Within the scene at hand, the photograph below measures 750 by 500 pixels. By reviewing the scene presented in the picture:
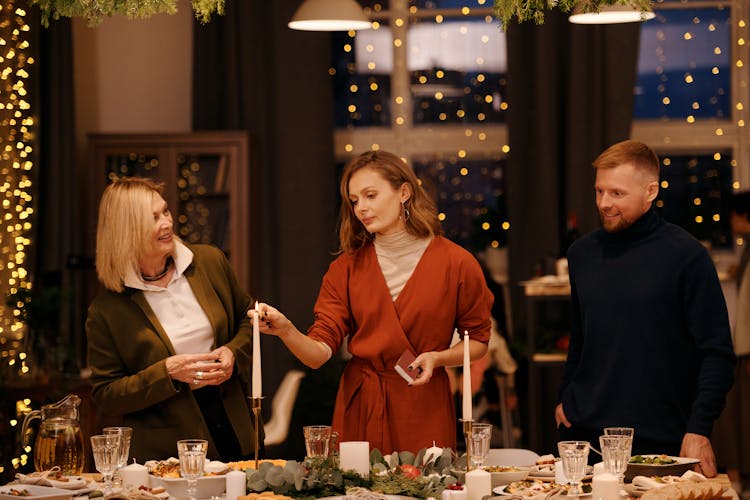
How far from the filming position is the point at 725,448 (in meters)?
6.30

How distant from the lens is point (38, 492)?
8.94ft

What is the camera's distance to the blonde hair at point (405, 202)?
3.39 metres

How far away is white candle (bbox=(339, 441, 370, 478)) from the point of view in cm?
281

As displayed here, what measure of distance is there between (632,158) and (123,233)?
1.52m

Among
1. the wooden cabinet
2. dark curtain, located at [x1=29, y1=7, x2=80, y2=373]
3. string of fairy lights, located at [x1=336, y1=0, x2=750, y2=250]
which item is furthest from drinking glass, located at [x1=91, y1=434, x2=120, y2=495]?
string of fairy lights, located at [x1=336, y1=0, x2=750, y2=250]

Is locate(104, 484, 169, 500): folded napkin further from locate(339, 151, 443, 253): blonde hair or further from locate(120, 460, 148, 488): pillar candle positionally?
locate(339, 151, 443, 253): blonde hair

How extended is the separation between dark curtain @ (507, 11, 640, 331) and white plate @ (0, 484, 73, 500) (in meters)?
4.07

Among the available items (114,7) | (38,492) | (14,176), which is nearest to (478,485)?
(38,492)

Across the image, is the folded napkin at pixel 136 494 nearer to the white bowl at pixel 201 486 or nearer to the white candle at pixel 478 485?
the white bowl at pixel 201 486

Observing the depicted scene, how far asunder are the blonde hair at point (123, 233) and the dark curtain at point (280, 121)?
330cm

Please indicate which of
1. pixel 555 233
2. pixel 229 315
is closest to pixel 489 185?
pixel 555 233

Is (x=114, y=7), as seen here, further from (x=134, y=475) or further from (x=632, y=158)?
(x=632, y=158)

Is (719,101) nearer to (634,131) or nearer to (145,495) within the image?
(634,131)

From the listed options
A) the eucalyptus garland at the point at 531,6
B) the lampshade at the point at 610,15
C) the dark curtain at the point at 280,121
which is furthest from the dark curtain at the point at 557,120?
the eucalyptus garland at the point at 531,6
